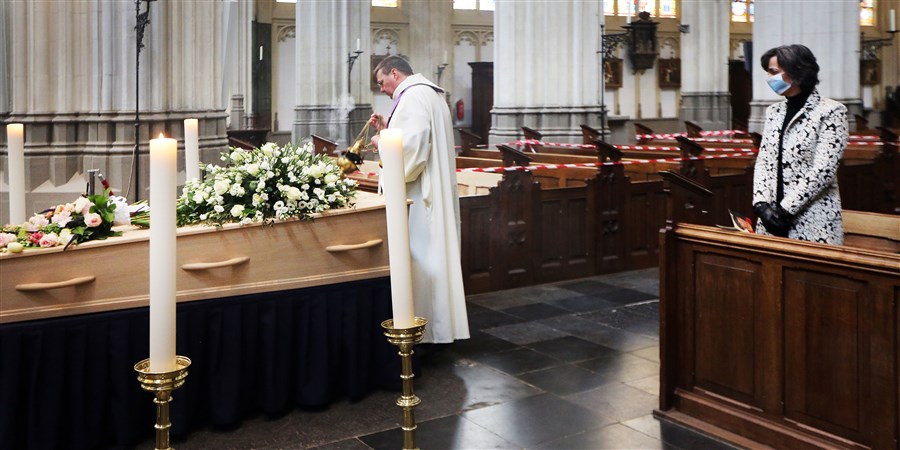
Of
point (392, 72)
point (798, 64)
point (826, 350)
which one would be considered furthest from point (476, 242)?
point (826, 350)

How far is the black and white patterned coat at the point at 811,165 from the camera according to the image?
174 inches

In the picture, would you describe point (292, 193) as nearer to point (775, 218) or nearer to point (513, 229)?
point (775, 218)

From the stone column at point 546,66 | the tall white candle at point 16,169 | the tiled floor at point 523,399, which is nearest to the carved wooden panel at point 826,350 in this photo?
the tiled floor at point 523,399

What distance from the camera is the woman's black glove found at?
14.8ft

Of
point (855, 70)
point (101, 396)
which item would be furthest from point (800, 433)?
point (855, 70)

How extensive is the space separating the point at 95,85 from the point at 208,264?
17.4 ft

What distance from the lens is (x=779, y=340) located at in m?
4.29

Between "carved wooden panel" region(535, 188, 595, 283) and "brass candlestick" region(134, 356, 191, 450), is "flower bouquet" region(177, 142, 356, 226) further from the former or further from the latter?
"carved wooden panel" region(535, 188, 595, 283)

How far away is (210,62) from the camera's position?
30.8 feet

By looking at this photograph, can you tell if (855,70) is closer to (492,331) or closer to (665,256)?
(492,331)

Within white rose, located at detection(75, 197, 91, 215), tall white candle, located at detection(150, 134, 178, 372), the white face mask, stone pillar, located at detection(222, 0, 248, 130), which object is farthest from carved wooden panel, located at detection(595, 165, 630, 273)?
stone pillar, located at detection(222, 0, 248, 130)

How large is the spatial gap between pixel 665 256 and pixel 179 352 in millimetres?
2514

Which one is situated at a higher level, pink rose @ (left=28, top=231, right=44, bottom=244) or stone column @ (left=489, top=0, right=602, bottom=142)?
stone column @ (left=489, top=0, right=602, bottom=142)

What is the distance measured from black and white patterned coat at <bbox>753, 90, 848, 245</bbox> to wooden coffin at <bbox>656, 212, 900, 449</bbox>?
0.20 m
